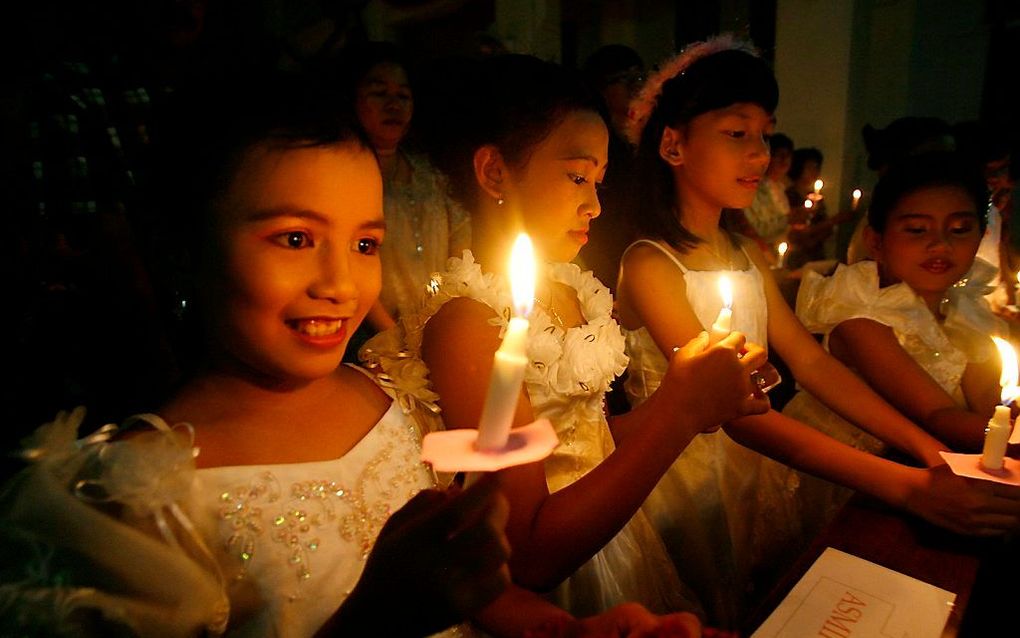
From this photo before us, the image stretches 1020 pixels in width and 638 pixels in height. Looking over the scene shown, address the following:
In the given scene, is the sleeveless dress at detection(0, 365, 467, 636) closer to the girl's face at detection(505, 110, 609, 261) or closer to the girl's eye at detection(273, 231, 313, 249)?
the girl's eye at detection(273, 231, 313, 249)

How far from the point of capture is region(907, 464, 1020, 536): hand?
135 cm

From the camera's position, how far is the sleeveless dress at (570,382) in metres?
1.30

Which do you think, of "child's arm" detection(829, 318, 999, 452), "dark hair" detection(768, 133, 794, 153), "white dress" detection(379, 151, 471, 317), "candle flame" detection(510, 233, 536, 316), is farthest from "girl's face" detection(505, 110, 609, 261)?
"dark hair" detection(768, 133, 794, 153)

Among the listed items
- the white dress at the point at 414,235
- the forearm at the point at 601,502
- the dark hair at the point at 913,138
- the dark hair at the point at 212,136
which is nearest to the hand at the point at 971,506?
the forearm at the point at 601,502

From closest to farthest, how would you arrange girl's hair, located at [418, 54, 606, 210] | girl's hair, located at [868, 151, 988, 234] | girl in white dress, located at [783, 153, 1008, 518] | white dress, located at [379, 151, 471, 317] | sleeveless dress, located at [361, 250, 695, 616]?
sleeveless dress, located at [361, 250, 695, 616] < girl's hair, located at [418, 54, 606, 210] < girl in white dress, located at [783, 153, 1008, 518] < girl's hair, located at [868, 151, 988, 234] < white dress, located at [379, 151, 471, 317]

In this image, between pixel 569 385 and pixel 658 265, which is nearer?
pixel 569 385

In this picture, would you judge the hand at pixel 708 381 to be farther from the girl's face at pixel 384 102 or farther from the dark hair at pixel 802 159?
the dark hair at pixel 802 159

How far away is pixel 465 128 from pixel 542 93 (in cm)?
21

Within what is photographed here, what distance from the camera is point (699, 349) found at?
3.70ft

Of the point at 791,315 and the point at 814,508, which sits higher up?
the point at 791,315

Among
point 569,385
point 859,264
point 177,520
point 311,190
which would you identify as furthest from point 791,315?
point 177,520

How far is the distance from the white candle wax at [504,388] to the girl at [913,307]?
1.87m

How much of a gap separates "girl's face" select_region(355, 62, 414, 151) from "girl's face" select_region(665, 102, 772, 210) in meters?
1.58

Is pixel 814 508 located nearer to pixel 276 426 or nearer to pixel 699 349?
pixel 699 349
